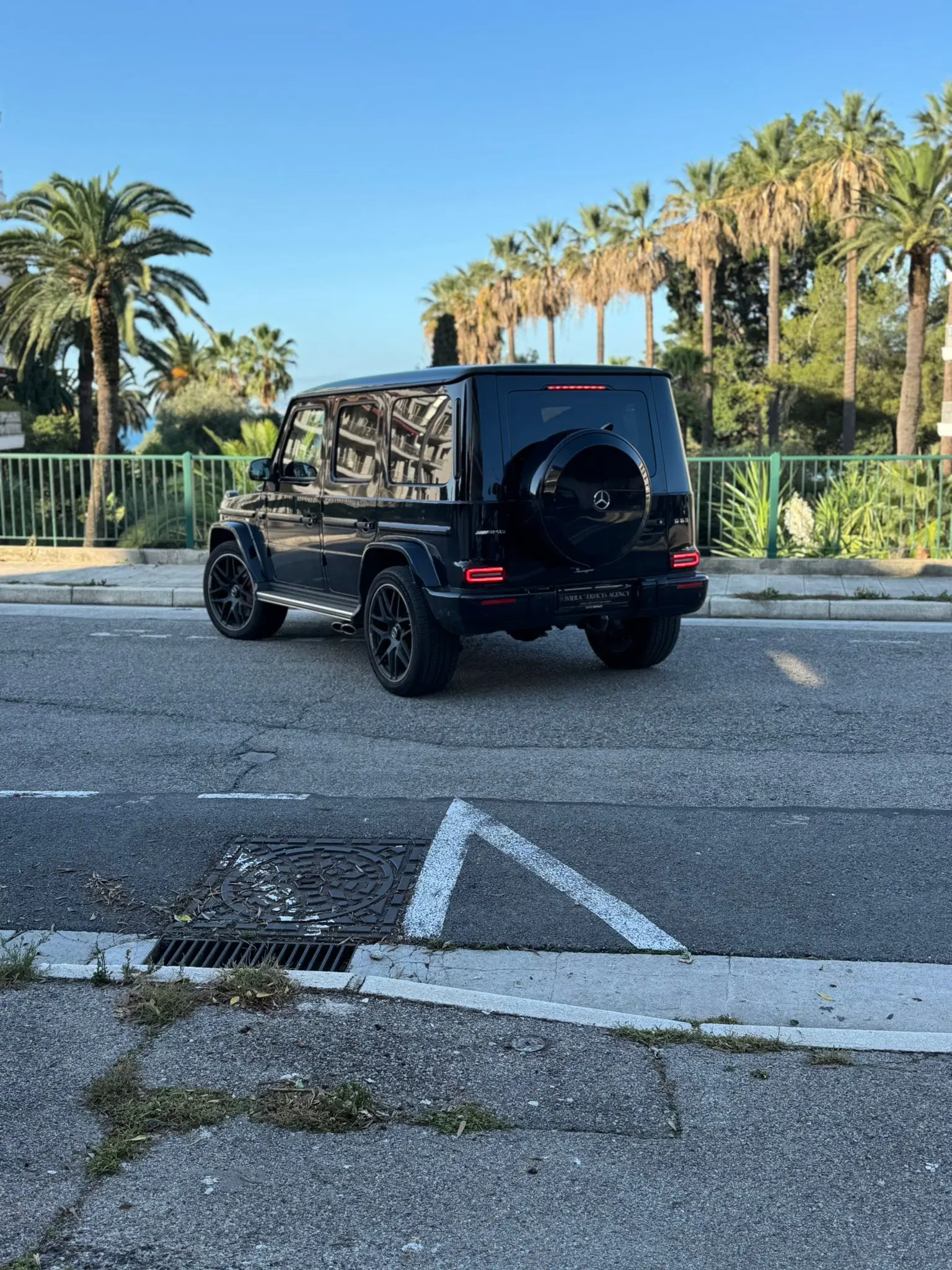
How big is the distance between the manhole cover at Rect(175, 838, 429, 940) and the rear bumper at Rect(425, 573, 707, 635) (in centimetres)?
249

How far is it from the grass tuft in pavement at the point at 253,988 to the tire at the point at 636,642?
5337mm

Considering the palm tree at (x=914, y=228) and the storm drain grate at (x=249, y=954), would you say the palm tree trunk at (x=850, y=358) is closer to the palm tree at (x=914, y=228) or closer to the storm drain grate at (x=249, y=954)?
the palm tree at (x=914, y=228)

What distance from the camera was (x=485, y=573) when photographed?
7.77 m

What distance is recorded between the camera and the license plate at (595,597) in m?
8.09

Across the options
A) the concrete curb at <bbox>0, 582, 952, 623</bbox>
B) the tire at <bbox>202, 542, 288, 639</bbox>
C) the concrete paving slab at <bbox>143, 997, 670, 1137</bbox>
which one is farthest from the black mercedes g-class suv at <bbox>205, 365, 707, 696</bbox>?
the concrete paving slab at <bbox>143, 997, 670, 1137</bbox>

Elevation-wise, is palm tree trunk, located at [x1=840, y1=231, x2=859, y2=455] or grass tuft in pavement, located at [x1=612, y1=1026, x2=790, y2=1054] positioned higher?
palm tree trunk, located at [x1=840, y1=231, x2=859, y2=455]

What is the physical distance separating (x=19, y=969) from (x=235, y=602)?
6.83 m

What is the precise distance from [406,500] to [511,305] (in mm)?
69063

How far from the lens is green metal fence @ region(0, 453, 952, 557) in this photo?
15031 mm

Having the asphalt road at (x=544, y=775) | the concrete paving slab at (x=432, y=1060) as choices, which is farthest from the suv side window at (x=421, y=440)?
the concrete paving slab at (x=432, y=1060)

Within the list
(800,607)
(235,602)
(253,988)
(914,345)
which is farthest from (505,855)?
(914,345)

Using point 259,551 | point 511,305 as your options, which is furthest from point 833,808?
point 511,305

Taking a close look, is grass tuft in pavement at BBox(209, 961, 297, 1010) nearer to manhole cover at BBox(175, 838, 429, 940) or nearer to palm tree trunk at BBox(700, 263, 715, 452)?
manhole cover at BBox(175, 838, 429, 940)

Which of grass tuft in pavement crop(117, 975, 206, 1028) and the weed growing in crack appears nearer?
grass tuft in pavement crop(117, 975, 206, 1028)
